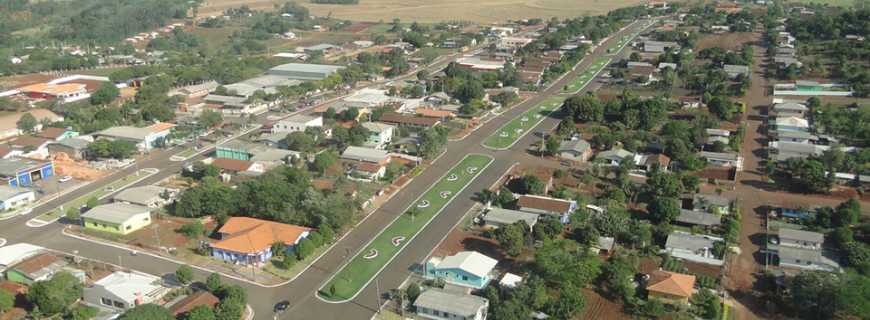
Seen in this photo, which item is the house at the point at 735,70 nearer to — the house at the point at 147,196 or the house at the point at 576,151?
the house at the point at 576,151

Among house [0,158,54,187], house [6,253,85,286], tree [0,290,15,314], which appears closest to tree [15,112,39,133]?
house [0,158,54,187]

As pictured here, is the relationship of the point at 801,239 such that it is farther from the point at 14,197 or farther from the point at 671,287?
the point at 14,197

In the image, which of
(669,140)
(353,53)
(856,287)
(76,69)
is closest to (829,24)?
(669,140)

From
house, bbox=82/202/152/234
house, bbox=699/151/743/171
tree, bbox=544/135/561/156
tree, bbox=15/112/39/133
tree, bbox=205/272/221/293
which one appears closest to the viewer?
tree, bbox=205/272/221/293

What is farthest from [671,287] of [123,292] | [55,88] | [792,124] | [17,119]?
[55,88]

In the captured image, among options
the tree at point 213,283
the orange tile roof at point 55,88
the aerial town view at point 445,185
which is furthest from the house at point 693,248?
the orange tile roof at point 55,88

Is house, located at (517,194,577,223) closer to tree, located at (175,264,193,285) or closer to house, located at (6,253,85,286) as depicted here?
tree, located at (175,264,193,285)
